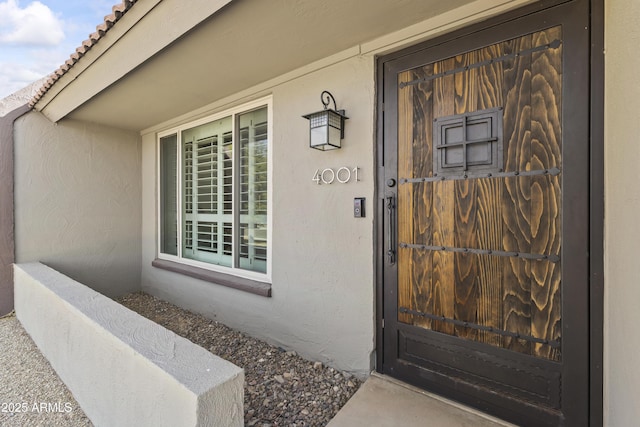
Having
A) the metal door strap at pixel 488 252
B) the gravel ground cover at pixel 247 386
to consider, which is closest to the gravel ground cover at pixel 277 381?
the gravel ground cover at pixel 247 386

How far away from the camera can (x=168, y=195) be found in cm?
433

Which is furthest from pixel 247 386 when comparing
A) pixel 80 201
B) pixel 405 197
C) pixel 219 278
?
pixel 80 201

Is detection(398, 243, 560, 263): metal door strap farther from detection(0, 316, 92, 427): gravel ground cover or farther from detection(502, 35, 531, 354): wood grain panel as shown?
detection(0, 316, 92, 427): gravel ground cover

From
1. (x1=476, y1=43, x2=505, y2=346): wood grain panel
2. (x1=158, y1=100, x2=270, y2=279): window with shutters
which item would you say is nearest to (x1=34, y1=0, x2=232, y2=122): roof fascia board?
(x1=158, y1=100, x2=270, y2=279): window with shutters

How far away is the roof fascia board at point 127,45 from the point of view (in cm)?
195

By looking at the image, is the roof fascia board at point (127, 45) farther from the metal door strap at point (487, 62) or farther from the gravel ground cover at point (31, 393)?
the gravel ground cover at point (31, 393)

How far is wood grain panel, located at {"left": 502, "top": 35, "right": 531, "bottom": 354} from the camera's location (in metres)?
1.63

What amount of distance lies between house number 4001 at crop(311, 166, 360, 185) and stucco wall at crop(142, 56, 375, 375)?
0.13 ft

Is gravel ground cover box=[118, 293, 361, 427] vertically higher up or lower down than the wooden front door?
lower down

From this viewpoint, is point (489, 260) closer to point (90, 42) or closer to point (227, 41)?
point (227, 41)

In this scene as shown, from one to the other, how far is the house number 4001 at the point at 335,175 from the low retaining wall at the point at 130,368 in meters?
1.49

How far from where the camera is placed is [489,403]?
174 centimetres
